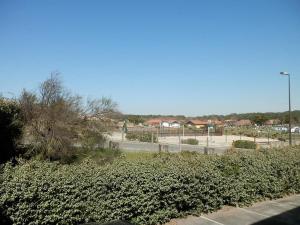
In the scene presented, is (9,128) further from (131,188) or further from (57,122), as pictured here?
(131,188)

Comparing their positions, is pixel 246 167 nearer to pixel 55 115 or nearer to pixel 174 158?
pixel 174 158

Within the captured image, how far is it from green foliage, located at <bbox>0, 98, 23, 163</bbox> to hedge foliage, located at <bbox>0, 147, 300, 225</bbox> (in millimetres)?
7142

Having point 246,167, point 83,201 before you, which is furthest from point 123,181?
point 246,167

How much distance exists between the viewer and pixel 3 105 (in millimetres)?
14641

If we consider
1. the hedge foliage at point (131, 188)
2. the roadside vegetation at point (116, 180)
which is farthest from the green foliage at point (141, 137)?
the hedge foliage at point (131, 188)

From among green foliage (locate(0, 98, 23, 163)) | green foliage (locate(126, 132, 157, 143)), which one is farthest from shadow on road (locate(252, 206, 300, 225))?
green foliage (locate(126, 132, 157, 143))

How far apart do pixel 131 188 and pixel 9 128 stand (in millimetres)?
8963

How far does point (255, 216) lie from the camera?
33.9 feet

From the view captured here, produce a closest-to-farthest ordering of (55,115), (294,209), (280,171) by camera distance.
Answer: (294,209)
(280,171)
(55,115)

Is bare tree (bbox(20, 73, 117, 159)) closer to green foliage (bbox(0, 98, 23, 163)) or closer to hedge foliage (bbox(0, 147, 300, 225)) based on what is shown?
green foliage (bbox(0, 98, 23, 163))

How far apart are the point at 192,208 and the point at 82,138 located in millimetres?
10699

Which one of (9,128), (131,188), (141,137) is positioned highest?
(9,128)

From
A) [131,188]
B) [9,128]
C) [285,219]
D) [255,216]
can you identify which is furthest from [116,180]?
[9,128]

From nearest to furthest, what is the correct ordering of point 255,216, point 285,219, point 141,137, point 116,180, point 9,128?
point 116,180
point 285,219
point 255,216
point 9,128
point 141,137
